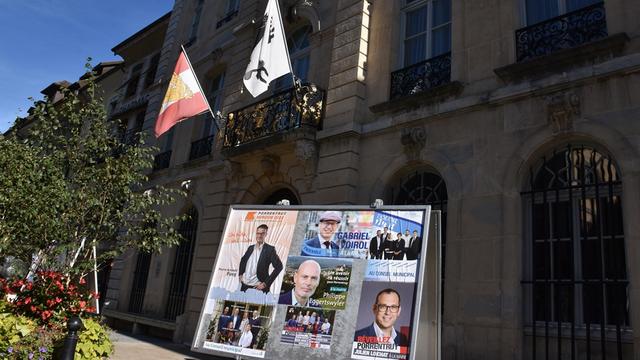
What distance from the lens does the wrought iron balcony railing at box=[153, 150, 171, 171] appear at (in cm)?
1522

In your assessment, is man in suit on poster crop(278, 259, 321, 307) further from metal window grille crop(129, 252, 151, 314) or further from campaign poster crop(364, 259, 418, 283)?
metal window grille crop(129, 252, 151, 314)

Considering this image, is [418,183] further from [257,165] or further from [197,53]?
[197,53]

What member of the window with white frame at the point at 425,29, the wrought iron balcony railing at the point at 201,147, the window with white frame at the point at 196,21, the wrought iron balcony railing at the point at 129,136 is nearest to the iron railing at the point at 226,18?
the window with white frame at the point at 196,21

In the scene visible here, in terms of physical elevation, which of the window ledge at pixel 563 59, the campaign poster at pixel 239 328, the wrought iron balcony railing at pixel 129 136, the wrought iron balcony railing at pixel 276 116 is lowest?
the campaign poster at pixel 239 328

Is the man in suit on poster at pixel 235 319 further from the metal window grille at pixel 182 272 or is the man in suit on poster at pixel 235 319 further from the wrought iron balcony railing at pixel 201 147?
the wrought iron balcony railing at pixel 201 147

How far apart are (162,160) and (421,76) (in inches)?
375

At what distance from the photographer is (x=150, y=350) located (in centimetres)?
1020

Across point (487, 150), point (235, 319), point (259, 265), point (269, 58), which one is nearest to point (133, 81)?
point (269, 58)

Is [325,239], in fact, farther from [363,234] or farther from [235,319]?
[235,319]

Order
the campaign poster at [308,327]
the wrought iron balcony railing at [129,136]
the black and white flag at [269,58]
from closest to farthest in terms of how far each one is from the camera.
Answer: the campaign poster at [308,327], the black and white flag at [269,58], the wrought iron balcony railing at [129,136]

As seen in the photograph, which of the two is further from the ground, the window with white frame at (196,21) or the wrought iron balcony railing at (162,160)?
the window with white frame at (196,21)

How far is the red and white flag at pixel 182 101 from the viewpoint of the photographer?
1062 centimetres

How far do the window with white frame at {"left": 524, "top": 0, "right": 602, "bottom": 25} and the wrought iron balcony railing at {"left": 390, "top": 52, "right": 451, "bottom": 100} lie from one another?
53.1 inches

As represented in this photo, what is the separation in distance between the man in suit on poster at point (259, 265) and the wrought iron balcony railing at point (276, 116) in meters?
4.71
